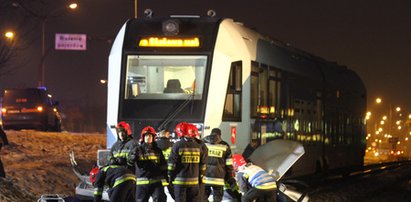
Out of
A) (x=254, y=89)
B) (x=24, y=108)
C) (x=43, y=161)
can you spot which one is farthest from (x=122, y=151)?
(x=24, y=108)

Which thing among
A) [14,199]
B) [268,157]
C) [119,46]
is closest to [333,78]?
[268,157]

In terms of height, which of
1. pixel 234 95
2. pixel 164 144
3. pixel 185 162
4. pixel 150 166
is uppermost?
pixel 234 95

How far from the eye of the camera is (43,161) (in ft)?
66.6

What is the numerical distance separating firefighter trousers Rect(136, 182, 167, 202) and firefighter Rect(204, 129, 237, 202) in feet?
2.36

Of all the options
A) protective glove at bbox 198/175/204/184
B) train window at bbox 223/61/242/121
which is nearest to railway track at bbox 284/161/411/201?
train window at bbox 223/61/242/121

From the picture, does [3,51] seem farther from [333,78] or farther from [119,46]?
[119,46]

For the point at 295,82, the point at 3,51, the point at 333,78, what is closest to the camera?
the point at 295,82

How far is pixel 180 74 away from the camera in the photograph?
560 inches

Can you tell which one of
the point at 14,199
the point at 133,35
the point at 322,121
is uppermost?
the point at 133,35

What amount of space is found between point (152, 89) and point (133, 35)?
45.4 inches

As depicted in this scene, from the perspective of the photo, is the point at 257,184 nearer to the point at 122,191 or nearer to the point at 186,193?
the point at 186,193

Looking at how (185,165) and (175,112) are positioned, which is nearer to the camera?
(185,165)

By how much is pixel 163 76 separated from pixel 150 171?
121 inches

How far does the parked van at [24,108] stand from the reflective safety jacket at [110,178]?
23973 millimetres
